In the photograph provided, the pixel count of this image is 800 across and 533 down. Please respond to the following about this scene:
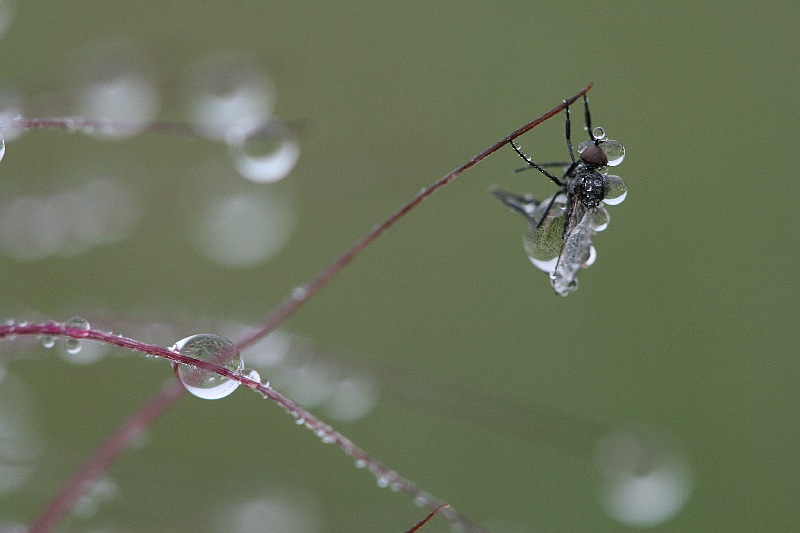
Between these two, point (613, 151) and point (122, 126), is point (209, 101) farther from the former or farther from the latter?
point (613, 151)

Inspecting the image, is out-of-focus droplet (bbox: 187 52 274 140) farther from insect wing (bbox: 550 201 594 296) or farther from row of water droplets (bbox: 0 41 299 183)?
insect wing (bbox: 550 201 594 296)

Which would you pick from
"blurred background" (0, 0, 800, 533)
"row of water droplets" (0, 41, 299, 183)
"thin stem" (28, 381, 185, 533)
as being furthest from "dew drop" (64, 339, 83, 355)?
"blurred background" (0, 0, 800, 533)

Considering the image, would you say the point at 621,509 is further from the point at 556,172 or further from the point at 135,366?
the point at 135,366

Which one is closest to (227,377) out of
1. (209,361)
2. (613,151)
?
(209,361)

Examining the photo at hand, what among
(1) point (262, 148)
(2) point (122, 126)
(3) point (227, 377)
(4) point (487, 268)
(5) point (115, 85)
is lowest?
(3) point (227, 377)

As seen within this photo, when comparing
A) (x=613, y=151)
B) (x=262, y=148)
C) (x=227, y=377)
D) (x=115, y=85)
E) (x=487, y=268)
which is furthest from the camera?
(x=487, y=268)

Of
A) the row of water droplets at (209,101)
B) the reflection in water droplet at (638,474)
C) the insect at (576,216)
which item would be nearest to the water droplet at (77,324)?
the row of water droplets at (209,101)

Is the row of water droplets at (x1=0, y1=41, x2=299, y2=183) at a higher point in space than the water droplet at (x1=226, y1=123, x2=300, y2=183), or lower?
higher
